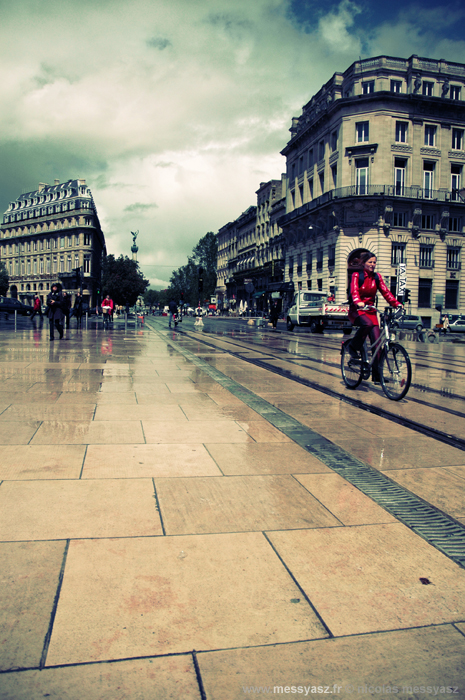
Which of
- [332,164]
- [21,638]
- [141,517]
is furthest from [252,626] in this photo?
[332,164]

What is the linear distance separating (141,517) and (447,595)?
1639mm

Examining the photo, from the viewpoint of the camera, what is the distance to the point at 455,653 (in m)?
1.99

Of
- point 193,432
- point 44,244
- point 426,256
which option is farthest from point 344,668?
point 44,244

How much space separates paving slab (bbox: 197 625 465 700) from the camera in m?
1.81

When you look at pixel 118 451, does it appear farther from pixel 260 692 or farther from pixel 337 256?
pixel 337 256

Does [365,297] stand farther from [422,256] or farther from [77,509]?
[422,256]

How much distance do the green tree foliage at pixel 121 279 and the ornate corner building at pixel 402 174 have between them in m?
29.5

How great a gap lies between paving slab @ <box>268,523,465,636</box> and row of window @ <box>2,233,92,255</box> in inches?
4157

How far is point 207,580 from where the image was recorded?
2451 millimetres

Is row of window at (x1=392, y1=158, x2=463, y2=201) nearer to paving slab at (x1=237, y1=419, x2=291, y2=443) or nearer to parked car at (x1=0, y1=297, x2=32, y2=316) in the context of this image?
parked car at (x1=0, y1=297, x2=32, y2=316)

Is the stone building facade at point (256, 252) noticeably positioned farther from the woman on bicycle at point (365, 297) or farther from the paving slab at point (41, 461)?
the paving slab at point (41, 461)

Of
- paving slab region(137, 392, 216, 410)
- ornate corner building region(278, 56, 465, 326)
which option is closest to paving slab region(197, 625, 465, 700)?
paving slab region(137, 392, 216, 410)

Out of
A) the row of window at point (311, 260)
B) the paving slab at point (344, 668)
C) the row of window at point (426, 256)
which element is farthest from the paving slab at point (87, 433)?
the row of window at point (311, 260)

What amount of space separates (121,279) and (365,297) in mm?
62768
